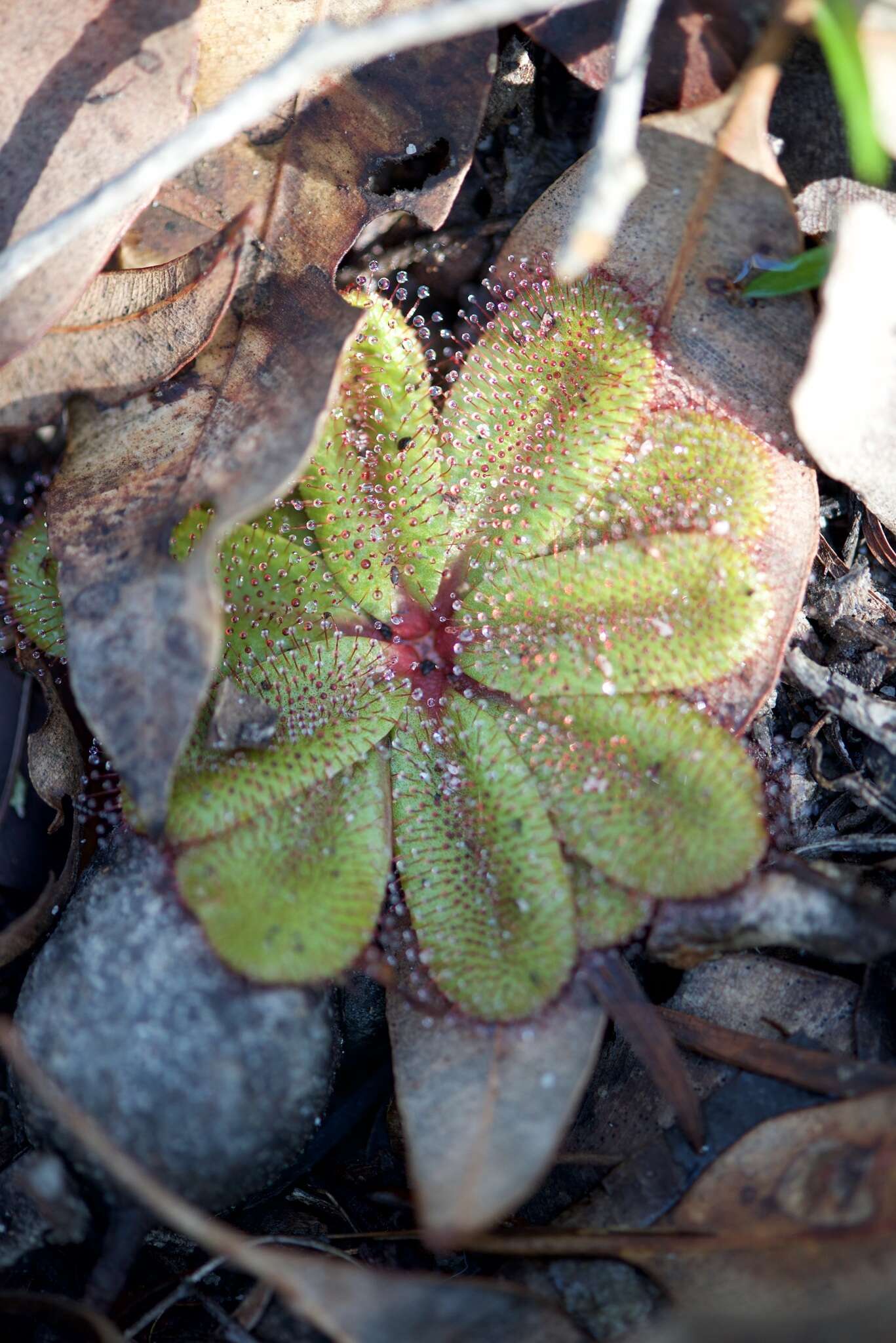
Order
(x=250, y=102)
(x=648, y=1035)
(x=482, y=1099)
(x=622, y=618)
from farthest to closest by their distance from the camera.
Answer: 1. (x=622, y=618)
2. (x=648, y=1035)
3. (x=482, y=1099)
4. (x=250, y=102)

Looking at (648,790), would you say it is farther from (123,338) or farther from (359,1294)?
(123,338)

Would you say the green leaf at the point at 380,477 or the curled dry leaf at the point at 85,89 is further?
the green leaf at the point at 380,477

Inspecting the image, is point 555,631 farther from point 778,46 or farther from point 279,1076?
point 778,46

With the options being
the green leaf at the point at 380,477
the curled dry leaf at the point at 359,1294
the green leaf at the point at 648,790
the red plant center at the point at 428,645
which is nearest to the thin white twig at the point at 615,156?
the green leaf at the point at 380,477

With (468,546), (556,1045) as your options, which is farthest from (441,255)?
(556,1045)

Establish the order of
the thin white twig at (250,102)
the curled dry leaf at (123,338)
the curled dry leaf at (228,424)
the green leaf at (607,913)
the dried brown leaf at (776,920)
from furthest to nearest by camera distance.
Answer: the curled dry leaf at (123,338)
the green leaf at (607,913)
the dried brown leaf at (776,920)
the curled dry leaf at (228,424)
the thin white twig at (250,102)

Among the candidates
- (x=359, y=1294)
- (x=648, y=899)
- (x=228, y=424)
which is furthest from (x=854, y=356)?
(x=359, y=1294)

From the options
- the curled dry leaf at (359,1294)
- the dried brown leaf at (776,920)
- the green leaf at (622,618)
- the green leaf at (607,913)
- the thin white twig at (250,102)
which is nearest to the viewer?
the curled dry leaf at (359,1294)

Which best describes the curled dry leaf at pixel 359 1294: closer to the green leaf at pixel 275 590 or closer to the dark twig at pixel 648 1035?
the dark twig at pixel 648 1035
